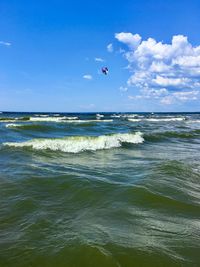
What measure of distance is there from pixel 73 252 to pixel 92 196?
2.81 m

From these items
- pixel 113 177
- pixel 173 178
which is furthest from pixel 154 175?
pixel 113 177

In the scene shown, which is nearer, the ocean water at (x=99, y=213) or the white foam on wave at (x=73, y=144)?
the ocean water at (x=99, y=213)

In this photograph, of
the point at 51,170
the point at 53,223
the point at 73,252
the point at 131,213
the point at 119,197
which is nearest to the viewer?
the point at 73,252

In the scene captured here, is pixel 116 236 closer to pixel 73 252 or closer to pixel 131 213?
pixel 73 252

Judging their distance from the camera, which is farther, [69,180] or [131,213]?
[69,180]

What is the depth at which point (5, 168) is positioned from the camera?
1016cm

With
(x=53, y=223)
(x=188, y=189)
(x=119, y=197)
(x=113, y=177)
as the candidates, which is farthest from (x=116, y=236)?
(x=113, y=177)

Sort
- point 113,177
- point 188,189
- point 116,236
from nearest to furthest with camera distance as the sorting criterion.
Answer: point 116,236, point 188,189, point 113,177

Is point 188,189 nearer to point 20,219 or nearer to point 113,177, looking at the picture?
point 113,177

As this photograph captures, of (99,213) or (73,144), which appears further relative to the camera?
(73,144)

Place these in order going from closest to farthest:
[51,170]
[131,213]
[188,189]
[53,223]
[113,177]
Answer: [53,223], [131,213], [188,189], [113,177], [51,170]

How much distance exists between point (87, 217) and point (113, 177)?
134 inches

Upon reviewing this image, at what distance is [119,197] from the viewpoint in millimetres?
7242

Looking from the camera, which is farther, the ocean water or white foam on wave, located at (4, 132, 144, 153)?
white foam on wave, located at (4, 132, 144, 153)
